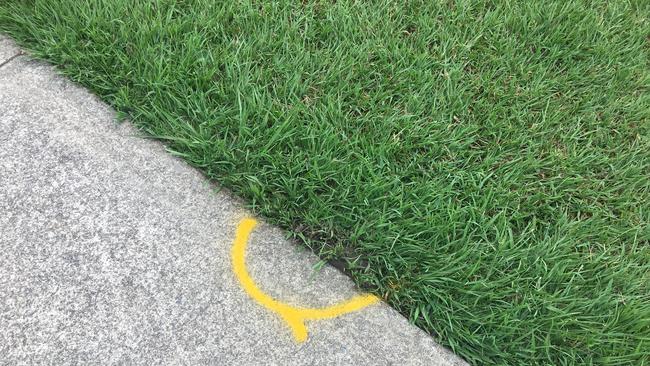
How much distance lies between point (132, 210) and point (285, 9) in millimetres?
1188

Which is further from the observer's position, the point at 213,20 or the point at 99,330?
the point at 213,20

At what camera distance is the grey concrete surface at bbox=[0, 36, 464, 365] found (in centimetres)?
168

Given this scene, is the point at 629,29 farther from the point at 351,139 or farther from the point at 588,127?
the point at 351,139

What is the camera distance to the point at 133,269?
5.95 feet

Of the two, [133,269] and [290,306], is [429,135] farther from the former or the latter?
[133,269]

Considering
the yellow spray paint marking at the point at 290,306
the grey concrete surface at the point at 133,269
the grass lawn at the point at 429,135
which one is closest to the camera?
the grey concrete surface at the point at 133,269

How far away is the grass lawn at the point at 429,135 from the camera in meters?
1.91

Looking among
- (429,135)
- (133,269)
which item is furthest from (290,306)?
(429,135)

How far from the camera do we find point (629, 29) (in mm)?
2844

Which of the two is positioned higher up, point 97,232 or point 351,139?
point 351,139

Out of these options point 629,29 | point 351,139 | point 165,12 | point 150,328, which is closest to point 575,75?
point 629,29

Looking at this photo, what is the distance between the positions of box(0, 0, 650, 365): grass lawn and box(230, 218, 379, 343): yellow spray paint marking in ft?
0.30

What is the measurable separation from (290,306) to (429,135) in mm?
923

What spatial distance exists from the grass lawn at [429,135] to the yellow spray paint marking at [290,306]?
0.09 meters
